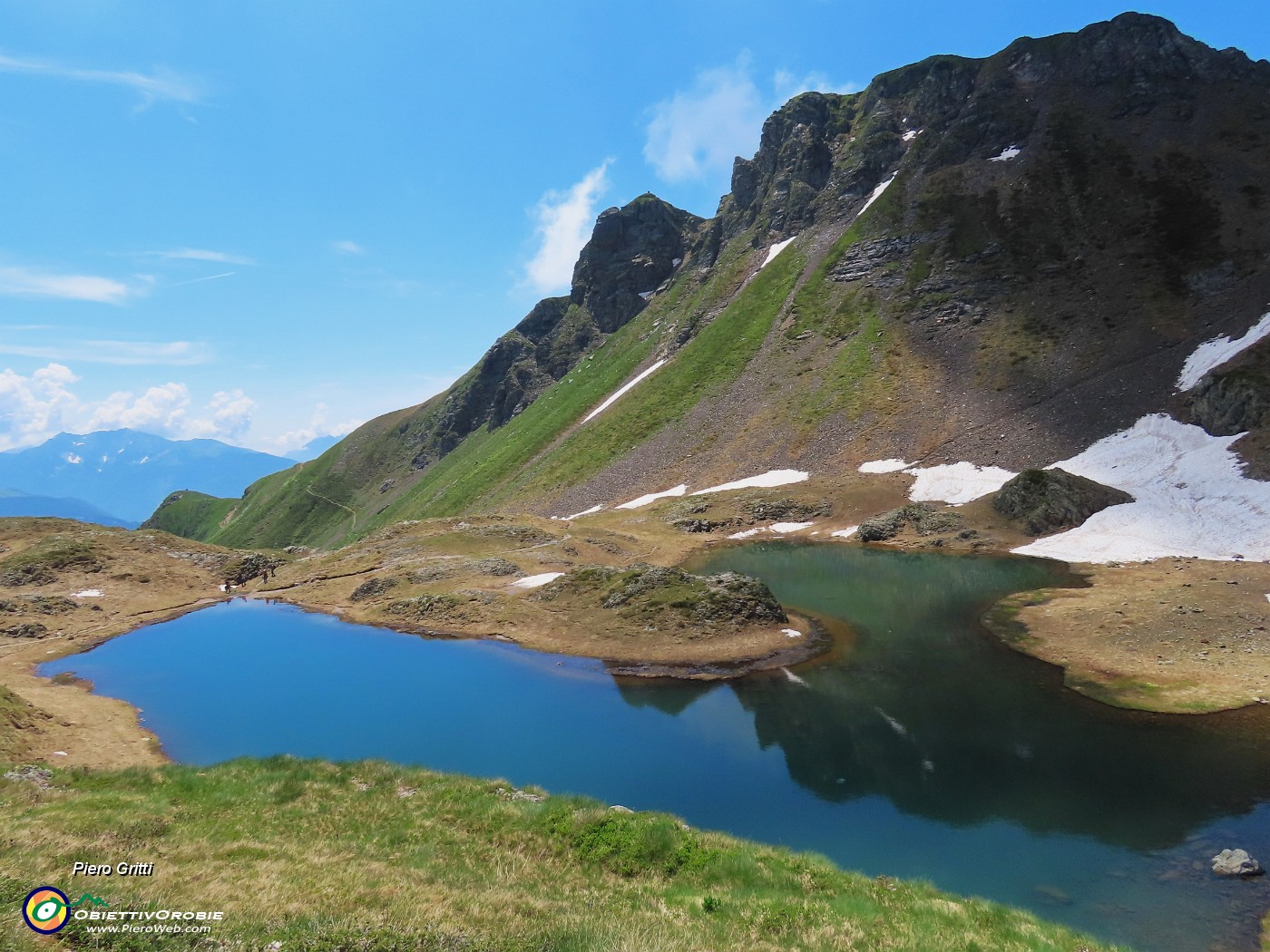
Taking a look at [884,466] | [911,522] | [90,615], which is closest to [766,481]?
[884,466]


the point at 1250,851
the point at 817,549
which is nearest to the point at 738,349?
the point at 817,549

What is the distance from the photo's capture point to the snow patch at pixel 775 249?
164 metres

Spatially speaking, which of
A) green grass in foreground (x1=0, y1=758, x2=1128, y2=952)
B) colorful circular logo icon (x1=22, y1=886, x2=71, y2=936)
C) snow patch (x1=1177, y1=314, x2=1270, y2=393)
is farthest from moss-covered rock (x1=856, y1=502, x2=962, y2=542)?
colorful circular logo icon (x1=22, y1=886, x2=71, y2=936)

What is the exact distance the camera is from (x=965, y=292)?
11450cm

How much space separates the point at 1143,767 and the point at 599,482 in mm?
94950

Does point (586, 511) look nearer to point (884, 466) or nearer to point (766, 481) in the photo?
point (766, 481)

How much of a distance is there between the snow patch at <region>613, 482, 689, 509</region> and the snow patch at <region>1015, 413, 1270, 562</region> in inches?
2003

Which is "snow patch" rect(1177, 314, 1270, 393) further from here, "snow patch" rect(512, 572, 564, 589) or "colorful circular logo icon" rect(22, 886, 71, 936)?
"colorful circular logo icon" rect(22, 886, 71, 936)

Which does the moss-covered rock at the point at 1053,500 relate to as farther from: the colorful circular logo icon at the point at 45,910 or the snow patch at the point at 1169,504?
the colorful circular logo icon at the point at 45,910

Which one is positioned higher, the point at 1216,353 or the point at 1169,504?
the point at 1216,353

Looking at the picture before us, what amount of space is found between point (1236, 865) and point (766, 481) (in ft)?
251

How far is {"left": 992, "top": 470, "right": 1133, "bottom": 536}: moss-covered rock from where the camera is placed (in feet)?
204

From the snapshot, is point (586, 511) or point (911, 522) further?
point (586, 511)

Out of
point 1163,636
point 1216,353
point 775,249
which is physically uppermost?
point 775,249
